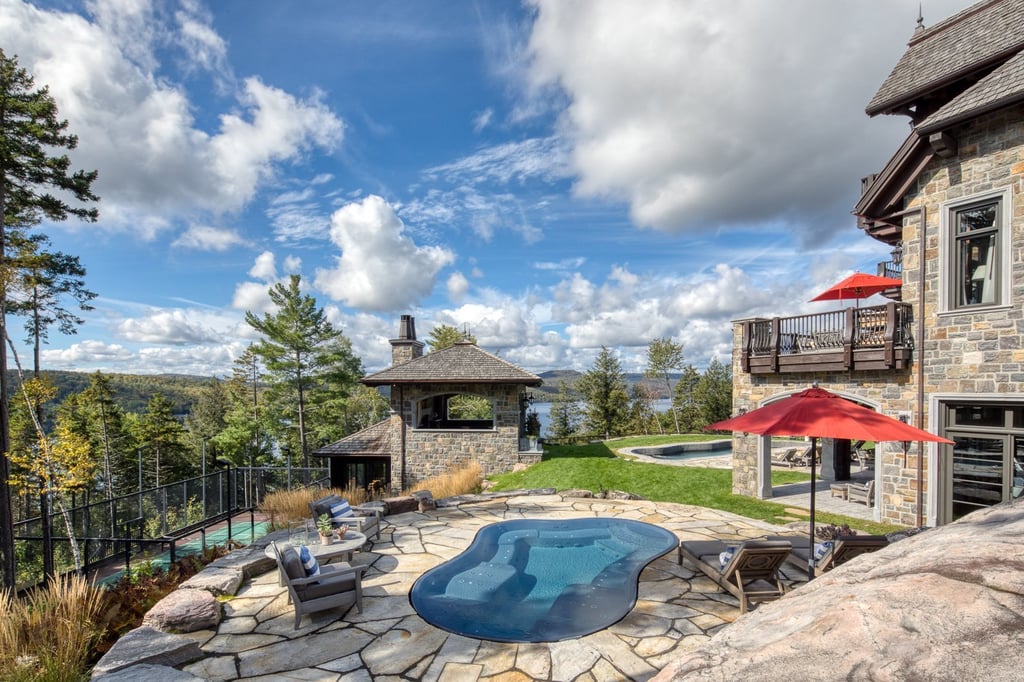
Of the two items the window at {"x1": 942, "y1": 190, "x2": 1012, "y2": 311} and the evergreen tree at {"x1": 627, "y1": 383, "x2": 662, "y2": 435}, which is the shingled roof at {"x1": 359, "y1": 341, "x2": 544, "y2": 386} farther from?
the evergreen tree at {"x1": 627, "y1": 383, "x2": 662, "y2": 435}

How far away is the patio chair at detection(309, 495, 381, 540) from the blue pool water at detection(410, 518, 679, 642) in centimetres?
180

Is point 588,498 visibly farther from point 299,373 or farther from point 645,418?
point 645,418

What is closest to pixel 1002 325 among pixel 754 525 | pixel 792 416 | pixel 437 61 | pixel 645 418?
pixel 754 525

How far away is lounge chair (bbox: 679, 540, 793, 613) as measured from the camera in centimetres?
556

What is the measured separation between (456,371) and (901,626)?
56.2 feet

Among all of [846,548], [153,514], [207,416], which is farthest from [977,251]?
[207,416]

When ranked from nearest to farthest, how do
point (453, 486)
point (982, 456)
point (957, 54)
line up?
point (982, 456)
point (957, 54)
point (453, 486)

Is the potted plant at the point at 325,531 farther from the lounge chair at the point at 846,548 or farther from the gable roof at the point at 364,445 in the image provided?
the gable roof at the point at 364,445

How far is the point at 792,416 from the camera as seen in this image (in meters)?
5.39

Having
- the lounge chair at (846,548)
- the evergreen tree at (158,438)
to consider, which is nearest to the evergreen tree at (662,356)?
the lounge chair at (846,548)

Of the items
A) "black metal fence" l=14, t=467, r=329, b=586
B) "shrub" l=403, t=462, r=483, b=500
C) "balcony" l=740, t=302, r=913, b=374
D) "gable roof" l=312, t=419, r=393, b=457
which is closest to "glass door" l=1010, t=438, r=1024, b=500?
"balcony" l=740, t=302, r=913, b=374

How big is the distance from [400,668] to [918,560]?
442 cm

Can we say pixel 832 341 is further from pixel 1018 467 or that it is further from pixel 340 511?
pixel 340 511

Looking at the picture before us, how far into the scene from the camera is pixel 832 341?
36.0 ft
